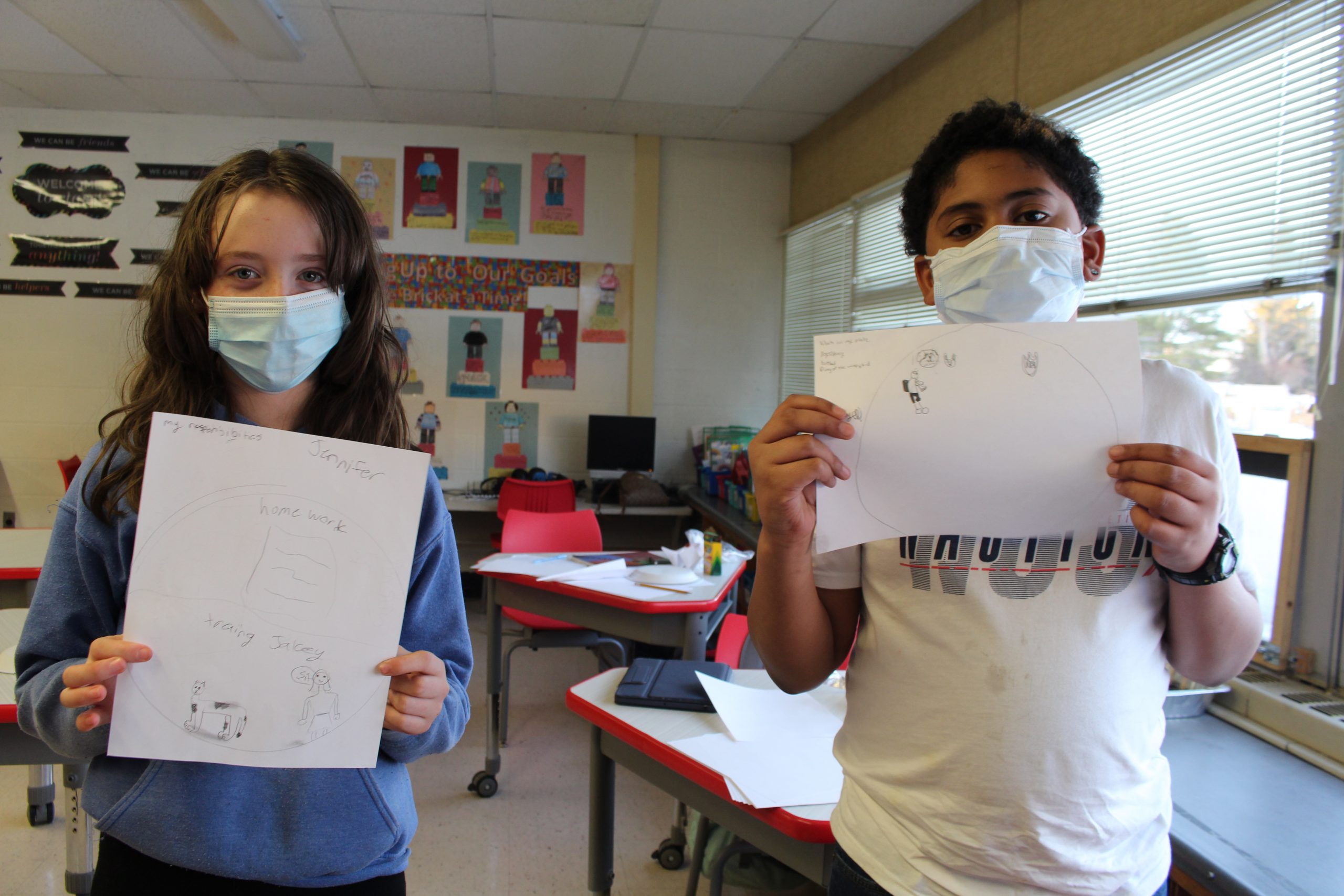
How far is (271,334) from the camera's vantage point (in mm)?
828

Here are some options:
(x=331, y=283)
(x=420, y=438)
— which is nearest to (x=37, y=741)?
(x=331, y=283)

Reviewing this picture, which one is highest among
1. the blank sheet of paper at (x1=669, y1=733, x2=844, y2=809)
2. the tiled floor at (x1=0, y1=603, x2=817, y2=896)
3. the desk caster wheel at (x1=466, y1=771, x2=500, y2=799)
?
the blank sheet of paper at (x1=669, y1=733, x2=844, y2=809)

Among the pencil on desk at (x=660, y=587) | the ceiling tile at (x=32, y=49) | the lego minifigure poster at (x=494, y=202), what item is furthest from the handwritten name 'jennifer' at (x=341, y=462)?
the lego minifigure poster at (x=494, y=202)

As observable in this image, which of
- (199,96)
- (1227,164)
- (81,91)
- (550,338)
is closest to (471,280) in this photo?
(550,338)

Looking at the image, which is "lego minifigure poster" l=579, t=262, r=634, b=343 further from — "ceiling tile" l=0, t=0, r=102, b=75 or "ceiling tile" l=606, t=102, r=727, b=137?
"ceiling tile" l=0, t=0, r=102, b=75

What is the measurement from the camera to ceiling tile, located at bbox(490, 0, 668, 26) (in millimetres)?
3211

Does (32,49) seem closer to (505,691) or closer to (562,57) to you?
(562,57)

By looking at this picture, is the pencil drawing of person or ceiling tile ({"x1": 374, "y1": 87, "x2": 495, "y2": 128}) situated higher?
ceiling tile ({"x1": 374, "y1": 87, "x2": 495, "y2": 128})

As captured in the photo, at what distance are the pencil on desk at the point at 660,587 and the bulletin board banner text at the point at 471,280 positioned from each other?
10.1 feet

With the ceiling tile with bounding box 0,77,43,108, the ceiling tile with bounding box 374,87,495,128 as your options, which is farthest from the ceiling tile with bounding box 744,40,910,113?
the ceiling tile with bounding box 0,77,43,108

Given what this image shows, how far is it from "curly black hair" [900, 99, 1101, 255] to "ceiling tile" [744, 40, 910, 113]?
300cm

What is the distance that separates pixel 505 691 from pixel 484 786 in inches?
14.1

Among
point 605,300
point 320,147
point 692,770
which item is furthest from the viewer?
point 605,300

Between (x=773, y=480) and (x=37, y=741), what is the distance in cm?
157
